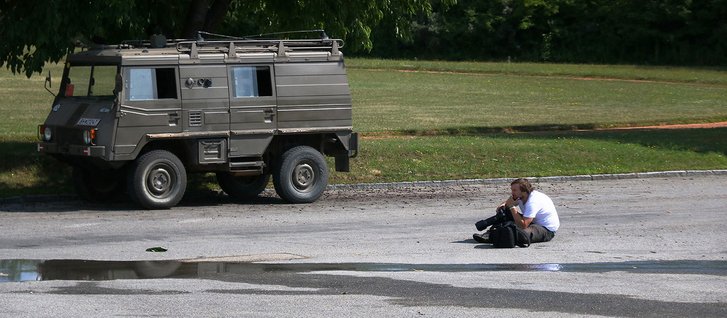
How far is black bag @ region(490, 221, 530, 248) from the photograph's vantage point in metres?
16.3

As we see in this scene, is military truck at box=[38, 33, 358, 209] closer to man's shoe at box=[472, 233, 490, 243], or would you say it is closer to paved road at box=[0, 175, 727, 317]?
paved road at box=[0, 175, 727, 317]

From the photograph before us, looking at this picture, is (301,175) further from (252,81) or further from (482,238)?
(482,238)

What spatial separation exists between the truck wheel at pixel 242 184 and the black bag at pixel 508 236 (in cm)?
675

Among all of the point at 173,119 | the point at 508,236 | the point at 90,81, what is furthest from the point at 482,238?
the point at 90,81

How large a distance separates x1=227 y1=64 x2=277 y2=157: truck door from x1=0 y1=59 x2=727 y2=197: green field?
11.6 ft

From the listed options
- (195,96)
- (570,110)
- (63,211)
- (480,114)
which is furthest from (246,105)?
(570,110)

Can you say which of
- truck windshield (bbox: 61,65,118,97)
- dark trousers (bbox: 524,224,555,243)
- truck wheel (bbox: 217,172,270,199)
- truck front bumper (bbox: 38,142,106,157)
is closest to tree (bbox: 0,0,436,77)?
truck windshield (bbox: 61,65,118,97)

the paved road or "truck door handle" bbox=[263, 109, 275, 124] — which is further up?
"truck door handle" bbox=[263, 109, 275, 124]

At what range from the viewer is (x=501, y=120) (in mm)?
37562

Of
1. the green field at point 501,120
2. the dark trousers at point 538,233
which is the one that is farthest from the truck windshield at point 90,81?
the dark trousers at point 538,233

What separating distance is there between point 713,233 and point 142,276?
8.35 meters

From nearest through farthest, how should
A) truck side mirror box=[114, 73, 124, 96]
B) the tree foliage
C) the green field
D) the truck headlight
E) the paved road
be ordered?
the paved road < truck side mirror box=[114, 73, 124, 96] < the truck headlight < the green field < the tree foliage

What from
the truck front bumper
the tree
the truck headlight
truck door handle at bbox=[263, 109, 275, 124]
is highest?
the tree

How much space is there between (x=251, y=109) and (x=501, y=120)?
58.0 ft
